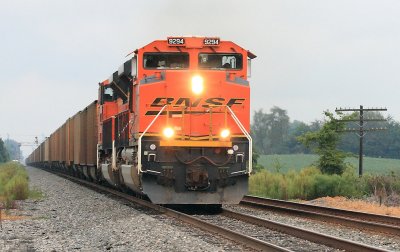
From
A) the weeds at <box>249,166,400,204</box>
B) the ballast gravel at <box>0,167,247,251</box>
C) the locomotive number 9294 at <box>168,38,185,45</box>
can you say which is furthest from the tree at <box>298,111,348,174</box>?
the locomotive number 9294 at <box>168,38,185,45</box>

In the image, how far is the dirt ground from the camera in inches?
576

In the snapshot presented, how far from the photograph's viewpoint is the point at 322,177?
21.0 meters

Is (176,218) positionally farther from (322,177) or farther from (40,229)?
(322,177)

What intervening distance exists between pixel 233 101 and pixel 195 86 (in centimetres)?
86

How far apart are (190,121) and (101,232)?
3.49m

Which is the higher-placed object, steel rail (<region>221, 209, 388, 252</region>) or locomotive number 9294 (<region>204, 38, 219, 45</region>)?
locomotive number 9294 (<region>204, 38, 219, 45</region>)

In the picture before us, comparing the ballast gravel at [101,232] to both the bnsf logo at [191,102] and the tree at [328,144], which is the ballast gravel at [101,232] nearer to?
the bnsf logo at [191,102]

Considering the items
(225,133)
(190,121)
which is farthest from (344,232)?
(190,121)

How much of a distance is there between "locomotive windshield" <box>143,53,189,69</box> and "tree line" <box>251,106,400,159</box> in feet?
143

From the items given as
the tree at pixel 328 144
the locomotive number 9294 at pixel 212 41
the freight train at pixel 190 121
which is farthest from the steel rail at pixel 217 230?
the tree at pixel 328 144

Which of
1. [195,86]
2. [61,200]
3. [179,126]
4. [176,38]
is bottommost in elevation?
[61,200]

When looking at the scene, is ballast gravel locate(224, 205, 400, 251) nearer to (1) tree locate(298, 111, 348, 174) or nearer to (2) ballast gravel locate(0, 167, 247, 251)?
(2) ballast gravel locate(0, 167, 247, 251)

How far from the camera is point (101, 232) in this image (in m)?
10.2

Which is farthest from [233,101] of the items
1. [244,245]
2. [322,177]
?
[322,177]
